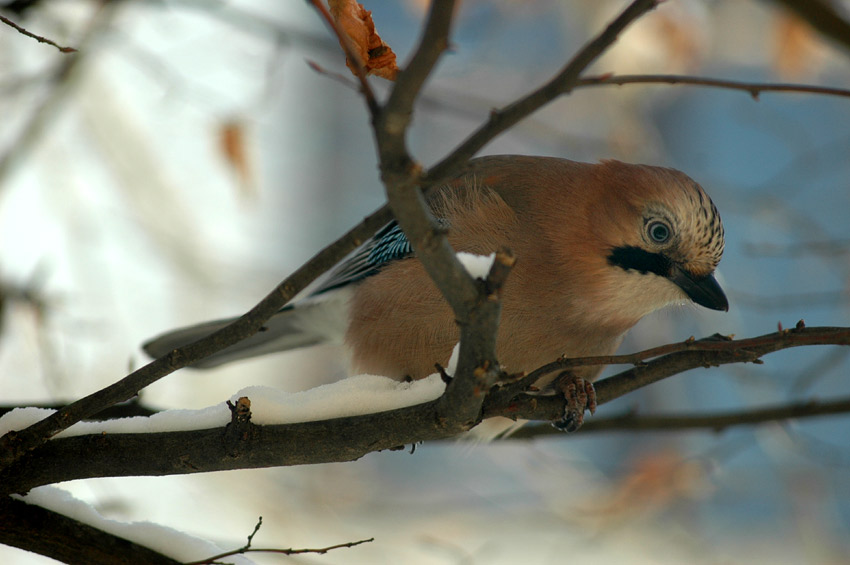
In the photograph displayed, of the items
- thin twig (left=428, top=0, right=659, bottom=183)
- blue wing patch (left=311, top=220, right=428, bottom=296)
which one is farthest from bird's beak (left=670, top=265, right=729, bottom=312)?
thin twig (left=428, top=0, right=659, bottom=183)

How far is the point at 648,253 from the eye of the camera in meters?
2.72

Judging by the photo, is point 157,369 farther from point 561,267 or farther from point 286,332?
point 286,332

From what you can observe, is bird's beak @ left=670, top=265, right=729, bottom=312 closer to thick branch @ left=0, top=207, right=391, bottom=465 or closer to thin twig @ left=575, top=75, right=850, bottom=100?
thin twig @ left=575, top=75, right=850, bottom=100

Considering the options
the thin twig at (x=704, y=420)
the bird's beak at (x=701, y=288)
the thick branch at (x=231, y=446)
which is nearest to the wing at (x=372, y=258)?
the thin twig at (x=704, y=420)

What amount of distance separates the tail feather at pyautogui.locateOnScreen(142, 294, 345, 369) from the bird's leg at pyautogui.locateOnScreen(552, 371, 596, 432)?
4.10ft

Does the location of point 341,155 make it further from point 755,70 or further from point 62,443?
point 62,443

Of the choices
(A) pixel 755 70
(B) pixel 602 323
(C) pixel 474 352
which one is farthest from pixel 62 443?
(A) pixel 755 70

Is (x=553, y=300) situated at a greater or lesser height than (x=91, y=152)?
lesser

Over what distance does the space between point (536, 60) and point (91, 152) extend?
392 centimetres

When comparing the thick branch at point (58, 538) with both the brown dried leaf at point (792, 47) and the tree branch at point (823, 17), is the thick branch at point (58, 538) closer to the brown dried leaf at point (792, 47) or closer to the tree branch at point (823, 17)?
the tree branch at point (823, 17)

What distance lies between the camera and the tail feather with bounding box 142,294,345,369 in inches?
129

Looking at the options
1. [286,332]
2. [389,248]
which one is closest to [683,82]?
[389,248]

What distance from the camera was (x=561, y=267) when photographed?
8.91 feet

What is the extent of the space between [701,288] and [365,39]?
157 cm
